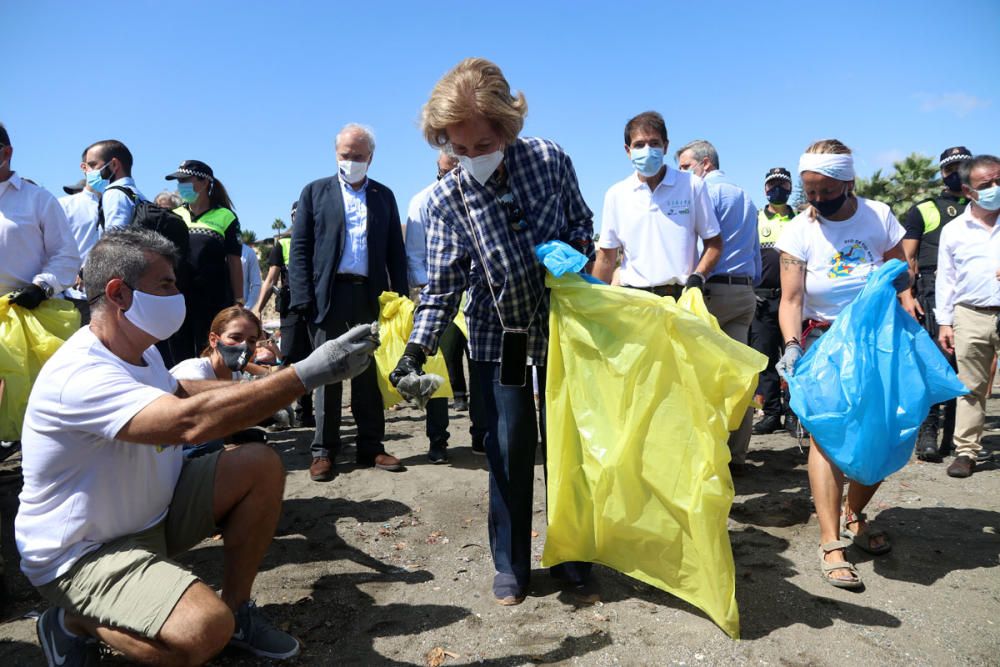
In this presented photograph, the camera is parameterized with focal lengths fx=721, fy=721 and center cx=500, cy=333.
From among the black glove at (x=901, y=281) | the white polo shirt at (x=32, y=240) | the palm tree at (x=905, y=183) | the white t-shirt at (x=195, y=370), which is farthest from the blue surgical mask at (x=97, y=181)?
the palm tree at (x=905, y=183)

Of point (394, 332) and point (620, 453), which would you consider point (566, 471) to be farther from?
point (394, 332)

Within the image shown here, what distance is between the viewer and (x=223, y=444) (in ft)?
11.7

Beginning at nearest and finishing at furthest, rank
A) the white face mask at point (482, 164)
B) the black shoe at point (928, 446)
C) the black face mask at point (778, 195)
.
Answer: the white face mask at point (482, 164) → the black shoe at point (928, 446) → the black face mask at point (778, 195)

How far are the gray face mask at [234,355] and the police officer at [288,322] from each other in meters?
0.85

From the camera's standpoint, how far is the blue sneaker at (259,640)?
96.4 inches

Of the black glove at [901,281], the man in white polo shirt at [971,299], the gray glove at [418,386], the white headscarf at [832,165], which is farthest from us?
the man in white polo shirt at [971,299]

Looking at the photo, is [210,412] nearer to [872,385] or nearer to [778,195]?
[872,385]

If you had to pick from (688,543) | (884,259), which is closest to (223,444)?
(688,543)

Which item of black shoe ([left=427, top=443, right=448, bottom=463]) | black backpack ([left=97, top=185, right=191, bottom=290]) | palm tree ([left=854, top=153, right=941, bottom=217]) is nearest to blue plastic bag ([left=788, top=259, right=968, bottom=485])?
black shoe ([left=427, top=443, right=448, bottom=463])

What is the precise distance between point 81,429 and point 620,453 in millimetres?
1716

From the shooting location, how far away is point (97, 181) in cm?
488

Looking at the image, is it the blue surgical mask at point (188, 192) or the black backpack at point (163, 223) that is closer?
the black backpack at point (163, 223)

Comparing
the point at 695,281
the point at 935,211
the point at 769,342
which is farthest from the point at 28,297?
the point at 935,211

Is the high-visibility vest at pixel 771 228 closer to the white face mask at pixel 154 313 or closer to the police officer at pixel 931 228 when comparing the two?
the police officer at pixel 931 228
